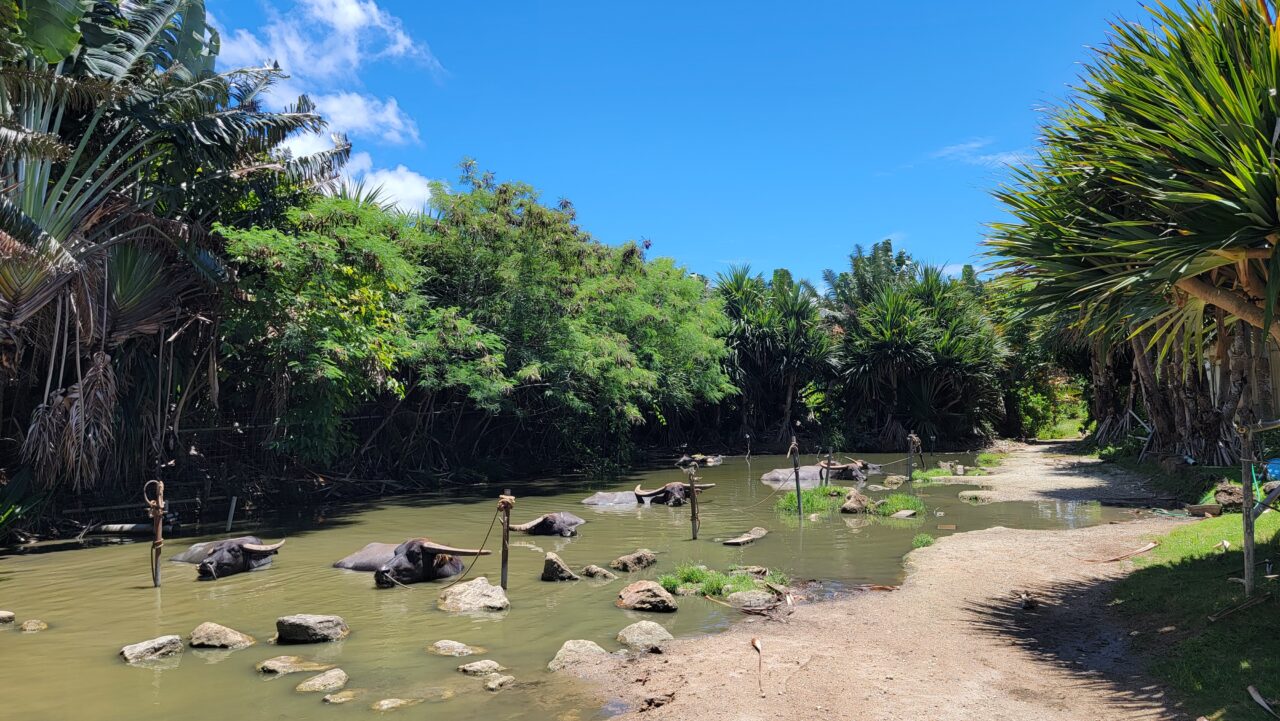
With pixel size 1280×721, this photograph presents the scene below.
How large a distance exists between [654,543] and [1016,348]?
23854 mm

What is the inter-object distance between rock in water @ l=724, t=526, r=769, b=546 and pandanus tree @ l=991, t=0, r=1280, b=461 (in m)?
5.63

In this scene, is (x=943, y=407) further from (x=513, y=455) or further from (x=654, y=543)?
(x=654, y=543)

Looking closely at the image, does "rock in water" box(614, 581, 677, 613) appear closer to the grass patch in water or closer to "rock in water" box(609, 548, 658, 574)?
"rock in water" box(609, 548, 658, 574)

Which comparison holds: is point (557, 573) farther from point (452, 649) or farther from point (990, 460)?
point (990, 460)

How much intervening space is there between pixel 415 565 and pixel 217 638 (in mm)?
3019

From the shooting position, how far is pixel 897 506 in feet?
47.8

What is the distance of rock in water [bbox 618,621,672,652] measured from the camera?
6.86m

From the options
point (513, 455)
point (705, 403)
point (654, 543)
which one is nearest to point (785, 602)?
point (654, 543)

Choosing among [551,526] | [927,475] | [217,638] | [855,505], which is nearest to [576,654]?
[217,638]

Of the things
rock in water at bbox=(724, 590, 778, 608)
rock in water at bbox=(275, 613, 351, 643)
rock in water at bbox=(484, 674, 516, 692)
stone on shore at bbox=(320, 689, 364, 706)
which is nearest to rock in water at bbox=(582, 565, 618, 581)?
rock in water at bbox=(724, 590, 778, 608)

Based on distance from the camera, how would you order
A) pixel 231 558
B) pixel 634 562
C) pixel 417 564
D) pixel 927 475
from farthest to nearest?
pixel 927 475
pixel 231 558
pixel 634 562
pixel 417 564

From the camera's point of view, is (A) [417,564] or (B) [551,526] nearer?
(A) [417,564]

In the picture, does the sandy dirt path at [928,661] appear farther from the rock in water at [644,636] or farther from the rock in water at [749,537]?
the rock in water at [749,537]

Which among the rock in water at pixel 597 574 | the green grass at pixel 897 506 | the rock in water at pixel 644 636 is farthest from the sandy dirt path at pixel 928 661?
the green grass at pixel 897 506
